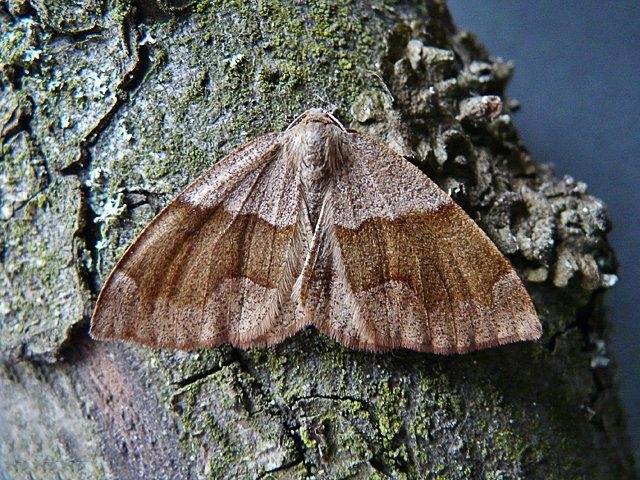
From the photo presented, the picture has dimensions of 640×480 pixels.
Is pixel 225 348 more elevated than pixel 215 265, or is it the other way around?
pixel 215 265

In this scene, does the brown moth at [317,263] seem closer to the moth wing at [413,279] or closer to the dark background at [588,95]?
the moth wing at [413,279]

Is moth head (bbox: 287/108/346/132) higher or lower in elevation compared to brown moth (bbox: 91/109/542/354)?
higher

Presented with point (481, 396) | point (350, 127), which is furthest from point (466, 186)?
point (481, 396)

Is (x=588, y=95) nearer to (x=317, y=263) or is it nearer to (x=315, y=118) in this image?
(x=315, y=118)

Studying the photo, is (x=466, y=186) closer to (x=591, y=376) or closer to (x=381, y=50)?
(x=381, y=50)

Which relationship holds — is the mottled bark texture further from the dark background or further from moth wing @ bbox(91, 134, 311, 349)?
the dark background

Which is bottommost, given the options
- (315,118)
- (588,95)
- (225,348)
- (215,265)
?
(225,348)

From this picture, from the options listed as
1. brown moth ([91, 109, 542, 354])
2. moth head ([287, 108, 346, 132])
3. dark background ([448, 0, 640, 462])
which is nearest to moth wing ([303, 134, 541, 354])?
brown moth ([91, 109, 542, 354])

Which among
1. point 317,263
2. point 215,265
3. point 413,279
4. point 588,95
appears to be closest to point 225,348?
point 215,265
